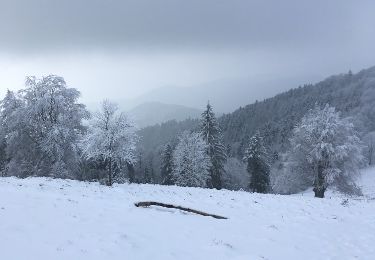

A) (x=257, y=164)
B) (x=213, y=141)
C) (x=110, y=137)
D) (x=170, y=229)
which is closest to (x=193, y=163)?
(x=213, y=141)

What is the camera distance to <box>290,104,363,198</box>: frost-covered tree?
3875cm

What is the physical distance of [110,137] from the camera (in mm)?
32625

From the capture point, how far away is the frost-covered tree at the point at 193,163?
53.8 meters

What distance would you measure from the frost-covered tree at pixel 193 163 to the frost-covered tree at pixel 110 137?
21123 millimetres

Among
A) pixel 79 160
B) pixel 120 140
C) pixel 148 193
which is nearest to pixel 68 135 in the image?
pixel 79 160

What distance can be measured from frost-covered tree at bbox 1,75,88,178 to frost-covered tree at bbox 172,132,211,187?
18.1m

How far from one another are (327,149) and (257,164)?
21.6 meters

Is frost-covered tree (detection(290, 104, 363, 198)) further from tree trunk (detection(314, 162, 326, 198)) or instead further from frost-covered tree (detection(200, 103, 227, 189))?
frost-covered tree (detection(200, 103, 227, 189))

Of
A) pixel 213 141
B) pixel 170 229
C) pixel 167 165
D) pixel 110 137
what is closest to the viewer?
pixel 170 229

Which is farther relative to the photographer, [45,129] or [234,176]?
[234,176]

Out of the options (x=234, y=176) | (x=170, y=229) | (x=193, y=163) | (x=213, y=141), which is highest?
(x=213, y=141)

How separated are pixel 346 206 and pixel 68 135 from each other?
25.9 meters

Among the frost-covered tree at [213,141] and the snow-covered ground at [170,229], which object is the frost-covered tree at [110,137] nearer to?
the snow-covered ground at [170,229]

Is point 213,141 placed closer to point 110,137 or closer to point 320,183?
point 320,183
